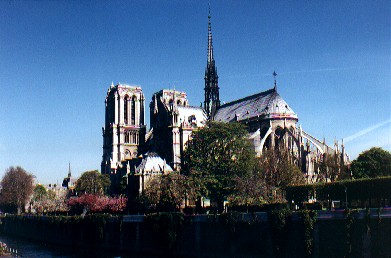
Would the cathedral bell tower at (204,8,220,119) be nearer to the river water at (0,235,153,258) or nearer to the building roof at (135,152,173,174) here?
the building roof at (135,152,173,174)

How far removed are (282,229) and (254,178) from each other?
31.1 metres

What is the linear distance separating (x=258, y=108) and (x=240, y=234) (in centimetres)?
6938

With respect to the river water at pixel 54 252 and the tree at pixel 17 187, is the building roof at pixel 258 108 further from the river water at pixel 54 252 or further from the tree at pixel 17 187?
the tree at pixel 17 187

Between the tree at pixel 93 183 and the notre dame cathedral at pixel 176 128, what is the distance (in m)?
3.69

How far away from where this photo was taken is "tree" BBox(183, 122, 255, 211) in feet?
284

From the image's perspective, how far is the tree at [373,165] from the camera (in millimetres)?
95312

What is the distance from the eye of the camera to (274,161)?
93.2 m

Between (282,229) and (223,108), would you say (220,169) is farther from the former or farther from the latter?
(223,108)

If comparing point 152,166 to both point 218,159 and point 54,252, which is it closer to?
point 218,159

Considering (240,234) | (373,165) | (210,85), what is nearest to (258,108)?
(210,85)

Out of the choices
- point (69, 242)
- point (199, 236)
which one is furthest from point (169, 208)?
point (69, 242)

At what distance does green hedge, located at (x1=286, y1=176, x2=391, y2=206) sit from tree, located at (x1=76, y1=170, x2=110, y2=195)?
2694 inches

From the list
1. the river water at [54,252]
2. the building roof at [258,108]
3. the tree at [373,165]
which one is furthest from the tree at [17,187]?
the tree at [373,165]

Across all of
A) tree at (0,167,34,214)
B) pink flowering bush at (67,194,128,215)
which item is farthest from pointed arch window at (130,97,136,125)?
pink flowering bush at (67,194,128,215)
